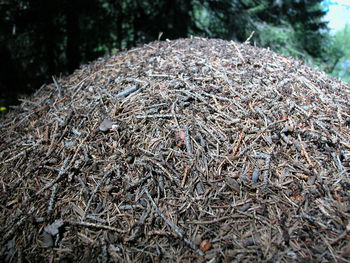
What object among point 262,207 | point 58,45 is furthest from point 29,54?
point 262,207

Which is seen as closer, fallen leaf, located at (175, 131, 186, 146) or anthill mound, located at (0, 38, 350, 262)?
anthill mound, located at (0, 38, 350, 262)

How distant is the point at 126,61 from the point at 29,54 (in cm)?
370

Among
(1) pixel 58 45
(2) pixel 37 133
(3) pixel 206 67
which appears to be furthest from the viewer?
(1) pixel 58 45

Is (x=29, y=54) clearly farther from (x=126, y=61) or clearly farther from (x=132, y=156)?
(x=132, y=156)

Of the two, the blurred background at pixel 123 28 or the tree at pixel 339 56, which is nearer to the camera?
the blurred background at pixel 123 28

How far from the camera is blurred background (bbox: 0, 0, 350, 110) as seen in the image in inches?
186

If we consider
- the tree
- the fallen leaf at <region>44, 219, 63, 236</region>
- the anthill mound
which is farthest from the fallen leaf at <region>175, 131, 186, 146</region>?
the tree

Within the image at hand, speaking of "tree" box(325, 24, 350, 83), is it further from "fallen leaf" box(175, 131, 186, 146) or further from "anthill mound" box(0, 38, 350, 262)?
"fallen leaf" box(175, 131, 186, 146)

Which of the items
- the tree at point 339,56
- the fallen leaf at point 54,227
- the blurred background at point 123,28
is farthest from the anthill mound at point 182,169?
the tree at point 339,56

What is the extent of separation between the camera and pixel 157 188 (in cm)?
147

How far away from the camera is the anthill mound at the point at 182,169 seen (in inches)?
51.4

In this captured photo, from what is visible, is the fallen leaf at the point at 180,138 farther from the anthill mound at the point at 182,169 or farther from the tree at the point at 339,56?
the tree at the point at 339,56

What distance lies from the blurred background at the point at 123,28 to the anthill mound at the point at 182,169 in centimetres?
304

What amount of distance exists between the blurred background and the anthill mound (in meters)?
3.04
